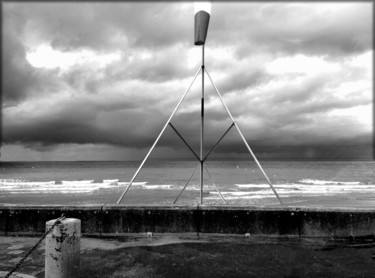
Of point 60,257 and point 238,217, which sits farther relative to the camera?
point 238,217

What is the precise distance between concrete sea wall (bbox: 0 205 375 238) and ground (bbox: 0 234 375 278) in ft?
0.56

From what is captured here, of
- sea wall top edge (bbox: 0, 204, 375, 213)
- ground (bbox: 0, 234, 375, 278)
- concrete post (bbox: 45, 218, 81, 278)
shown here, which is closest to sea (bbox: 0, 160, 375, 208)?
sea wall top edge (bbox: 0, 204, 375, 213)

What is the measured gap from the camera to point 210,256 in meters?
4.54

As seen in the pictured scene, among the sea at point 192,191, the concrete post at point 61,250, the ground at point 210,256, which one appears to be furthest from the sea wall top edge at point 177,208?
the concrete post at point 61,250

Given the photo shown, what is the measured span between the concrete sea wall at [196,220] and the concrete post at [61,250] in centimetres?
236

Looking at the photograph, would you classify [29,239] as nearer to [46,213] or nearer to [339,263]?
[46,213]

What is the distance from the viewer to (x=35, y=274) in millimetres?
3928

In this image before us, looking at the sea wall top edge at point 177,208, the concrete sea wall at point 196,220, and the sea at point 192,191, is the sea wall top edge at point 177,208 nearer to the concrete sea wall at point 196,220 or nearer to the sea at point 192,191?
the concrete sea wall at point 196,220

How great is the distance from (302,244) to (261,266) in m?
1.27

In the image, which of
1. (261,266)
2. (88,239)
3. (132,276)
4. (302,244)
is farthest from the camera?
(88,239)

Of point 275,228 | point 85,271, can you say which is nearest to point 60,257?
point 85,271

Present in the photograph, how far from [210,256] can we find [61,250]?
2126 mm

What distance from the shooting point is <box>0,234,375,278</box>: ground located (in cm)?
398

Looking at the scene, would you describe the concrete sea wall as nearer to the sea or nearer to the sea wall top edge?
the sea wall top edge
